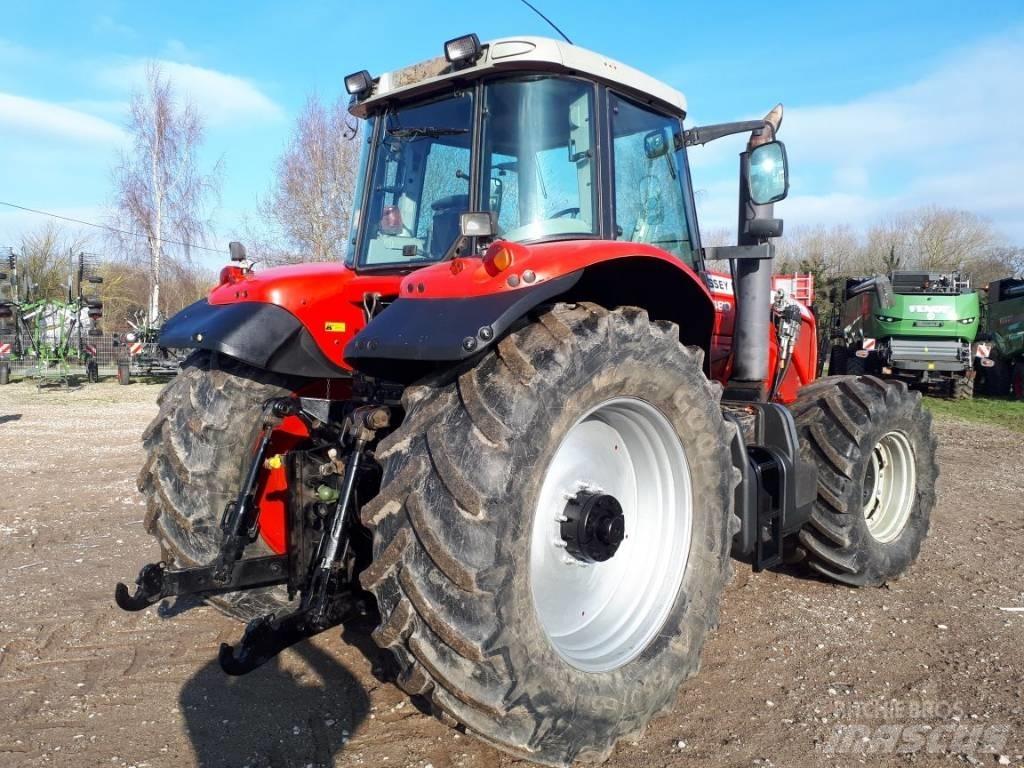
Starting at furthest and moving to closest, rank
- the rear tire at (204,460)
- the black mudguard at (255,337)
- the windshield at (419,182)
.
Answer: the windshield at (419,182) → the rear tire at (204,460) → the black mudguard at (255,337)

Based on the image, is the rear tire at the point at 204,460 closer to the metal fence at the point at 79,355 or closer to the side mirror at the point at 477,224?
the side mirror at the point at 477,224

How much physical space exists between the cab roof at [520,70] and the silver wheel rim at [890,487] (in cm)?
238

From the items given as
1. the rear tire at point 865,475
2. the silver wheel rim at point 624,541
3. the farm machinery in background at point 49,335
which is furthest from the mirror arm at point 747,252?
the farm machinery in background at point 49,335

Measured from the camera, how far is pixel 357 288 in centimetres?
337

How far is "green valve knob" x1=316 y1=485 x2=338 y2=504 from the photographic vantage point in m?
2.81

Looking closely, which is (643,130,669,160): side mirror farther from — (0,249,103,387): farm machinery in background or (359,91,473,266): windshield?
(0,249,103,387): farm machinery in background

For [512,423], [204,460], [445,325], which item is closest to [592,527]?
[512,423]

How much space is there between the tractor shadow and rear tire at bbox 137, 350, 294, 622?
0.29m

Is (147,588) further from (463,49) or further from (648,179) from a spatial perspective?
(648,179)

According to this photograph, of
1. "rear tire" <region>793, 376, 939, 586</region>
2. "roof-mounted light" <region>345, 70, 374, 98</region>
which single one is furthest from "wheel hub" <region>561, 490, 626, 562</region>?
"roof-mounted light" <region>345, 70, 374, 98</region>

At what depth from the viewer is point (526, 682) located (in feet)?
7.35

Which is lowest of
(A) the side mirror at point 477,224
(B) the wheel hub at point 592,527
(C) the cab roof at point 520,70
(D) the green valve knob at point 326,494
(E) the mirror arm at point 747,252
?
(B) the wheel hub at point 592,527

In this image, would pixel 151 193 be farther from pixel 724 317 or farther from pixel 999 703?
pixel 999 703

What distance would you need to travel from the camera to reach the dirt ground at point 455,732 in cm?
265
